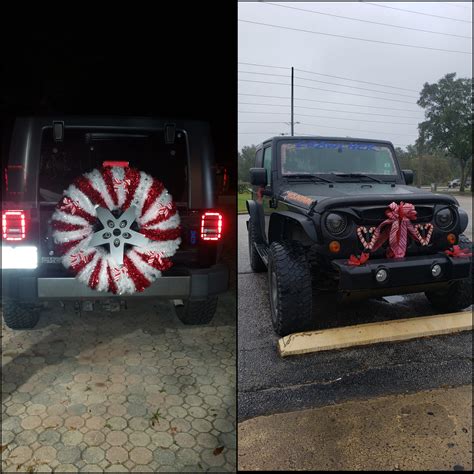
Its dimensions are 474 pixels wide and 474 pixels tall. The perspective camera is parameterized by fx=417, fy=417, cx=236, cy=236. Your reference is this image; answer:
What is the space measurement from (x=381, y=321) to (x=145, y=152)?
133 centimetres

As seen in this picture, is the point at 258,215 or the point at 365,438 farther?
the point at 258,215

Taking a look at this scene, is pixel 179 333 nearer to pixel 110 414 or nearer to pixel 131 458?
pixel 110 414

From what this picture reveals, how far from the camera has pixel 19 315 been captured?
2018 mm

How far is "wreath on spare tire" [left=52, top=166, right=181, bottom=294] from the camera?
1.44m

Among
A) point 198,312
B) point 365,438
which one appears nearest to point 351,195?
point 365,438

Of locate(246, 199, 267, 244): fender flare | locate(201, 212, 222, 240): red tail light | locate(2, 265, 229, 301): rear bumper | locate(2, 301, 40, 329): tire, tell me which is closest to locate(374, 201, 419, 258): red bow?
locate(246, 199, 267, 244): fender flare

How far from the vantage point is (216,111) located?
4.64ft

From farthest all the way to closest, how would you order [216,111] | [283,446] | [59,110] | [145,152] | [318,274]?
[145,152] → [59,110] → [318,274] → [216,111] → [283,446]

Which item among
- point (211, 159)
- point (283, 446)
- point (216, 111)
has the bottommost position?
point (283, 446)

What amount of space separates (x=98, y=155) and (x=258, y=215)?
3.18 feet

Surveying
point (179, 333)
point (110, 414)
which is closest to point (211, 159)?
point (179, 333)

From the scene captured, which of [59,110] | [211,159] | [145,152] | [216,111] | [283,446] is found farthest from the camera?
[145,152]

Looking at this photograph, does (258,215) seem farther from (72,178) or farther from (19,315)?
(19,315)

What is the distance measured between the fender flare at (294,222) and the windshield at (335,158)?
0.60 feet
